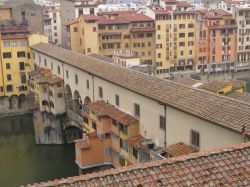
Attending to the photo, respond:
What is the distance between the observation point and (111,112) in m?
22.4

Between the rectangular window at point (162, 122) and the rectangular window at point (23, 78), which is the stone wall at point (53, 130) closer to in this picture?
the rectangular window at point (23, 78)

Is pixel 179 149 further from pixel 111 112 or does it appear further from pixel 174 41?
pixel 174 41

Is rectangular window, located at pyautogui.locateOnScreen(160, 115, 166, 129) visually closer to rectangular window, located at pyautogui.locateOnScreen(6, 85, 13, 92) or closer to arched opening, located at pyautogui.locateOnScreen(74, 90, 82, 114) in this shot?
arched opening, located at pyautogui.locateOnScreen(74, 90, 82, 114)

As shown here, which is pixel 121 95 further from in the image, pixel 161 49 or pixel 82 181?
pixel 161 49

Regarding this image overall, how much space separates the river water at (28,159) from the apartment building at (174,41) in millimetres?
26101

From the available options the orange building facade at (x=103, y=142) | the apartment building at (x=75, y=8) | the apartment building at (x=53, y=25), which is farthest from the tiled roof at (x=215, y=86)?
the apartment building at (x=53, y=25)

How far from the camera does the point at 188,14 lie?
60.8 metres

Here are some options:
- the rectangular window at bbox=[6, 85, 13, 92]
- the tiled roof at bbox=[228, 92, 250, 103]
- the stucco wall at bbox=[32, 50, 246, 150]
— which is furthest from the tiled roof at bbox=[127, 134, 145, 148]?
the rectangular window at bbox=[6, 85, 13, 92]

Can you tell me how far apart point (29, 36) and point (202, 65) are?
99.5ft

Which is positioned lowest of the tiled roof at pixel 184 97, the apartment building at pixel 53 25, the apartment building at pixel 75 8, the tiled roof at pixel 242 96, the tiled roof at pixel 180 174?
the tiled roof at pixel 242 96

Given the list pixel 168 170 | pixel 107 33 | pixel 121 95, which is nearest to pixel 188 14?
pixel 107 33

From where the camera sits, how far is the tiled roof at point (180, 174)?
760 cm

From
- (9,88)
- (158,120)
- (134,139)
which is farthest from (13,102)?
(158,120)

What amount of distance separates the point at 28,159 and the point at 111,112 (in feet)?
45.3
